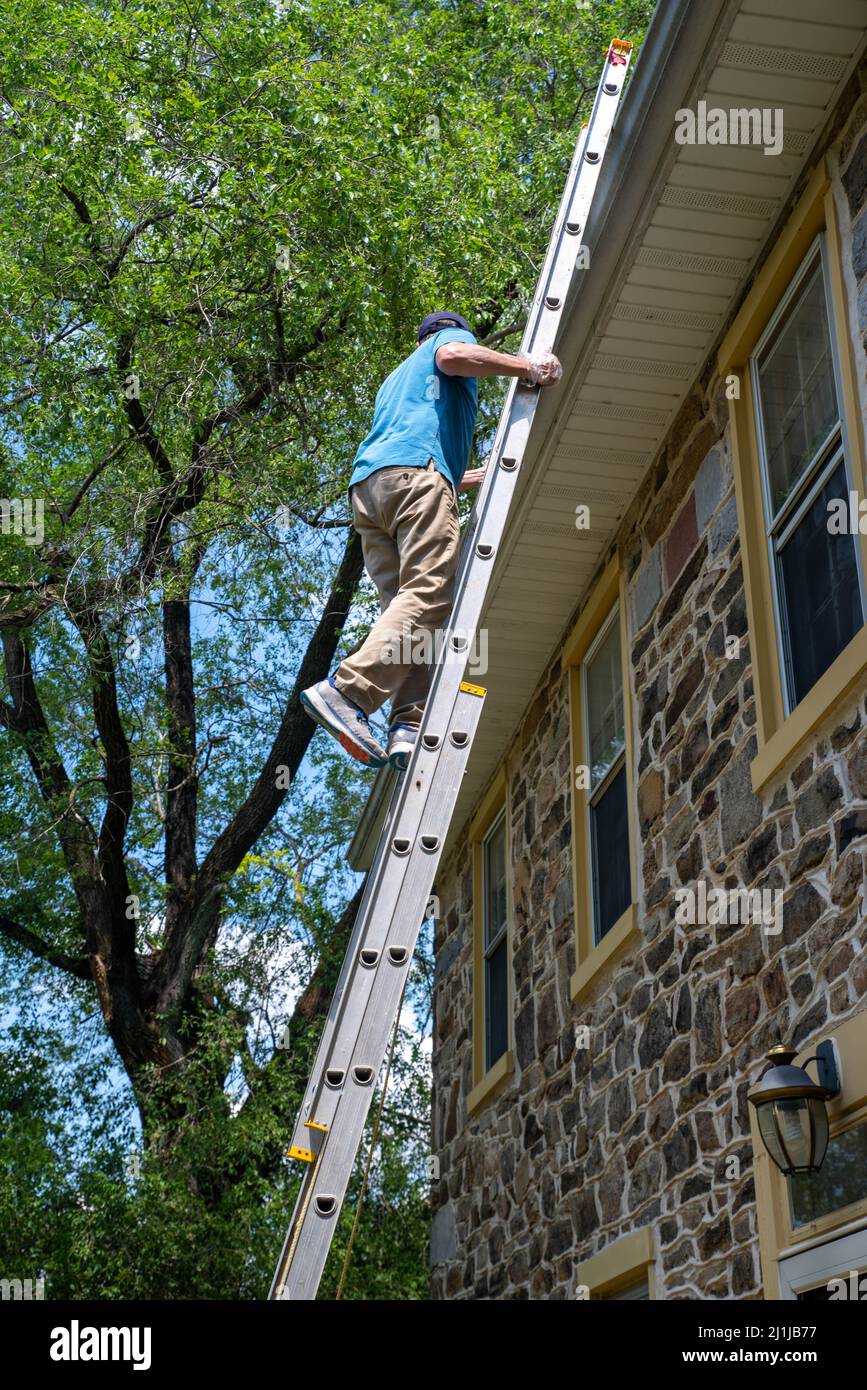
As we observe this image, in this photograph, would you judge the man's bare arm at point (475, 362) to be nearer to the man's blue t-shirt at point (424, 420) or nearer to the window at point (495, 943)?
the man's blue t-shirt at point (424, 420)

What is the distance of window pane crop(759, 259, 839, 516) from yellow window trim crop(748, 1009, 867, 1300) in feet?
6.40

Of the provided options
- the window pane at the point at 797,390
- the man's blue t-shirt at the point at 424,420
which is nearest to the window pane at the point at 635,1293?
the window pane at the point at 797,390

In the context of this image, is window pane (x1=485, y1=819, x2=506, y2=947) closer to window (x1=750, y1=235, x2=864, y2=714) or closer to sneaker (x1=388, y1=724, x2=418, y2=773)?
window (x1=750, y1=235, x2=864, y2=714)

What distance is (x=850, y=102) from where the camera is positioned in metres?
4.46

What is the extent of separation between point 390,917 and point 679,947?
2.07 metres

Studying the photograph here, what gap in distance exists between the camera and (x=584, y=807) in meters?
6.80

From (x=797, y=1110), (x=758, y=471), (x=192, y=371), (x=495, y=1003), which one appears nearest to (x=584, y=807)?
(x=495, y=1003)

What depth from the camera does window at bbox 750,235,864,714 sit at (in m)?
4.33

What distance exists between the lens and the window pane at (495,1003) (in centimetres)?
823

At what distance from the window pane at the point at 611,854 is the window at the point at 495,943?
63.5 inches

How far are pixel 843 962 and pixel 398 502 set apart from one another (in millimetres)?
2046

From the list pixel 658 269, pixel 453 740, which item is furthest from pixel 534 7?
pixel 453 740

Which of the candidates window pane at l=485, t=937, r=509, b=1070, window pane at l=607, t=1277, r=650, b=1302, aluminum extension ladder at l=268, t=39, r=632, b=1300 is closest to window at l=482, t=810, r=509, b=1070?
window pane at l=485, t=937, r=509, b=1070
